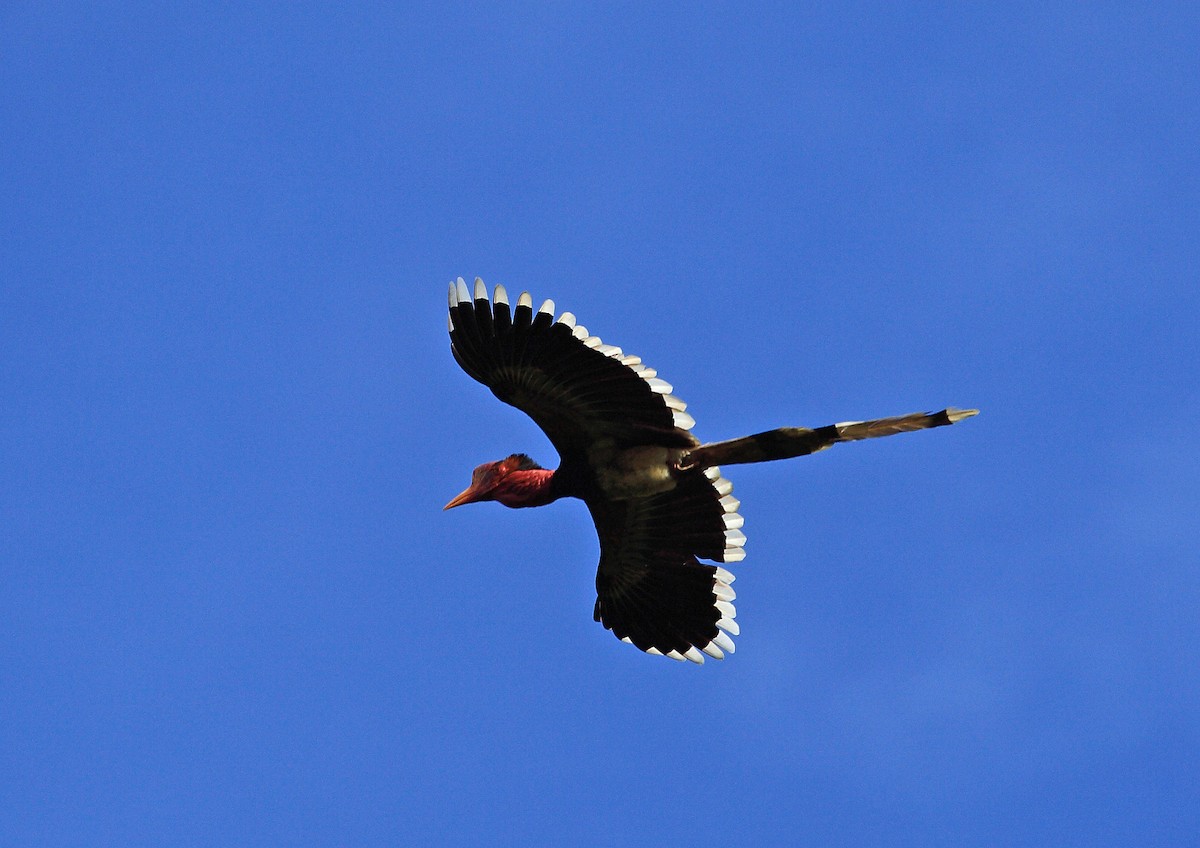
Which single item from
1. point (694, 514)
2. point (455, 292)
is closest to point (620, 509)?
point (694, 514)

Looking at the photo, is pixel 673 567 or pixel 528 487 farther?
pixel 673 567

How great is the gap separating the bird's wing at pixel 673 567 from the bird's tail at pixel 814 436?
2.11ft

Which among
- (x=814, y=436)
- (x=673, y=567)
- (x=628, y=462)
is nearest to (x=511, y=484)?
(x=628, y=462)

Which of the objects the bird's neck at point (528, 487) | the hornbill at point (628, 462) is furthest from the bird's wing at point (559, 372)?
the bird's neck at point (528, 487)

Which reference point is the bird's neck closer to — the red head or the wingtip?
the red head

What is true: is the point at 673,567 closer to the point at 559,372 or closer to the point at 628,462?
the point at 628,462

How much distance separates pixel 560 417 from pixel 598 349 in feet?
2.63

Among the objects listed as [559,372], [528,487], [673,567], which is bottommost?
[673,567]

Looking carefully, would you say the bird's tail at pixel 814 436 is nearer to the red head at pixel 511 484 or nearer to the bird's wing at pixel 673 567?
the bird's wing at pixel 673 567

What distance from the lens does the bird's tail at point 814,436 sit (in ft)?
34.4

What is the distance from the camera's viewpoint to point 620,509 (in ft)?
38.6

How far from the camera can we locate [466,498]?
11.7 metres

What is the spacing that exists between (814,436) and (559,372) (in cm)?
196

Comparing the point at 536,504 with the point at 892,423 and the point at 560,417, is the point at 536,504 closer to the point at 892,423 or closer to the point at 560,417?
the point at 560,417
